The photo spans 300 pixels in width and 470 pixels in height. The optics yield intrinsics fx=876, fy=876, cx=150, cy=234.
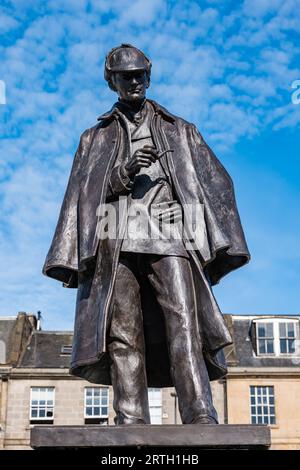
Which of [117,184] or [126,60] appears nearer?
[117,184]

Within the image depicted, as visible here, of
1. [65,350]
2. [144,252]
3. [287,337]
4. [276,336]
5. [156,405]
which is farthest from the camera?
[287,337]

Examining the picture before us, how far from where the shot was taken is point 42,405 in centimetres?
4150

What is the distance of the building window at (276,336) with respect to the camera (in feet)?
142

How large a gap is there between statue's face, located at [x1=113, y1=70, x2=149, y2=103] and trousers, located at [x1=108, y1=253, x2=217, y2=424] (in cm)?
142

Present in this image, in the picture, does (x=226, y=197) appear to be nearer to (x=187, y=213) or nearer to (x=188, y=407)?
(x=187, y=213)

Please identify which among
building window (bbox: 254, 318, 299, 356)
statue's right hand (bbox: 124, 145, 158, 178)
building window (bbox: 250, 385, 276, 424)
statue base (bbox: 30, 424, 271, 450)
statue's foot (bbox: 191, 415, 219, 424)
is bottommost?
statue base (bbox: 30, 424, 271, 450)

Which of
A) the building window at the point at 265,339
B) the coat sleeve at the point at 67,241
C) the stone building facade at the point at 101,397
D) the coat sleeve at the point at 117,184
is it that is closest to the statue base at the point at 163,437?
the coat sleeve at the point at 67,241

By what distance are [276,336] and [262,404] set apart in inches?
167

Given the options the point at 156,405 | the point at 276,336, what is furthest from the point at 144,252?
the point at 276,336

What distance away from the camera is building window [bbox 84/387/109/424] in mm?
41344

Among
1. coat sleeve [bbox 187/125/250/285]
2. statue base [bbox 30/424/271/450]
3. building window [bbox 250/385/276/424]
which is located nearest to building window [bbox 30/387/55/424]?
building window [bbox 250/385/276/424]

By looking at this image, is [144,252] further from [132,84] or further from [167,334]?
[132,84]

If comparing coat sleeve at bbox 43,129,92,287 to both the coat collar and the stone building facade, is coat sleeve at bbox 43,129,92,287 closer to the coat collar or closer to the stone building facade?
the coat collar

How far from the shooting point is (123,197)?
23.5ft
